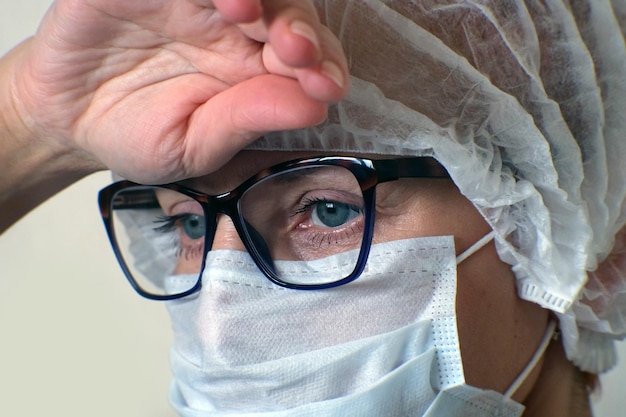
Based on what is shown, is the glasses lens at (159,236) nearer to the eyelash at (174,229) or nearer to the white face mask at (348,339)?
the eyelash at (174,229)

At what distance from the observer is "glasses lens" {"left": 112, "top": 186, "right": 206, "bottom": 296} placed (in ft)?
4.50

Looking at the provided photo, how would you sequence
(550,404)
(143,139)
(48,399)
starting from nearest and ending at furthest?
(143,139), (550,404), (48,399)

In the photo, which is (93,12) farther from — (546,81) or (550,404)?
(550,404)

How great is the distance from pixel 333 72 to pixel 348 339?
51 centimetres

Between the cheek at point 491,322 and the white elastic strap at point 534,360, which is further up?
the cheek at point 491,322

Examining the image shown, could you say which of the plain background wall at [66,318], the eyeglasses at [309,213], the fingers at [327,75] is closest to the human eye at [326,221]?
the eyeglasses at [309,213]

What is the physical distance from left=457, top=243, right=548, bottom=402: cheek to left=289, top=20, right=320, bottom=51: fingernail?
0.55 meters

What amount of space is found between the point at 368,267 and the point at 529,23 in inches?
17.5

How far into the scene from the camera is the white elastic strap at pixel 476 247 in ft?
3.69

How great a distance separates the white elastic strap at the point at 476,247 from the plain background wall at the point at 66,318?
Answer: 1.12 metres

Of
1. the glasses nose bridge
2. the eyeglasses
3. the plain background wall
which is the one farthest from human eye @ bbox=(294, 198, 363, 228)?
the plain background wall

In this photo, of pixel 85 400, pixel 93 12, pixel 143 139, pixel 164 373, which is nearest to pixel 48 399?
pixel 85 400

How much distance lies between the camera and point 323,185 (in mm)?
1113

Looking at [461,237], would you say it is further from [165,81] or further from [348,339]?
[165,81]
